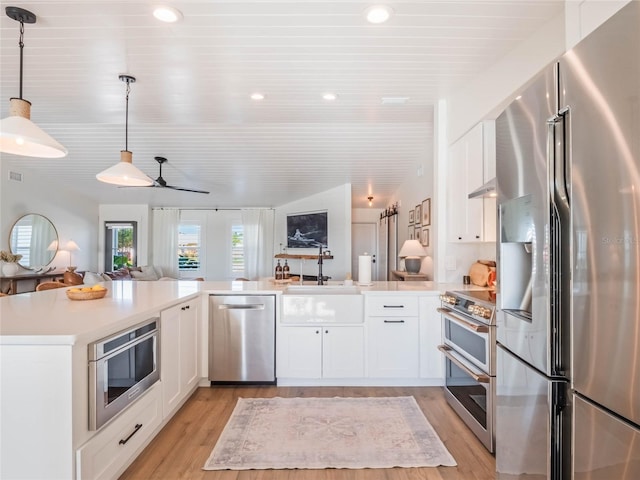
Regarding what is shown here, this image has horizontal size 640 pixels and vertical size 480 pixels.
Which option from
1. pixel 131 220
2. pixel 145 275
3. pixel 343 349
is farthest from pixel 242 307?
pixel 131 220

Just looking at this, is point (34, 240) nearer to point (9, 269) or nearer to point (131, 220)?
point (9, 269)

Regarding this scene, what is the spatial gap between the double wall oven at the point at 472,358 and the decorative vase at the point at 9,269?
6.49 m

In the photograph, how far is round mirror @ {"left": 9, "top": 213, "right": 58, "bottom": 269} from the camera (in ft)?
20.0

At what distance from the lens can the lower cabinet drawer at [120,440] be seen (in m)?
1.50

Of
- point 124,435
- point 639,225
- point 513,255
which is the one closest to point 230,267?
point 124,435

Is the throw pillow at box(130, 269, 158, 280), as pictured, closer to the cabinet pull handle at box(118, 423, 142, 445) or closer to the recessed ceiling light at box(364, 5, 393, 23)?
the cabinet pull handle at box(118, 423, 142, 445)

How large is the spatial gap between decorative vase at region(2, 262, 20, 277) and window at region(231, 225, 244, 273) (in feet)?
13.8

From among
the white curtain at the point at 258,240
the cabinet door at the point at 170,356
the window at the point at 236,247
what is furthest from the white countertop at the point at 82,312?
the window at the point at 236,247

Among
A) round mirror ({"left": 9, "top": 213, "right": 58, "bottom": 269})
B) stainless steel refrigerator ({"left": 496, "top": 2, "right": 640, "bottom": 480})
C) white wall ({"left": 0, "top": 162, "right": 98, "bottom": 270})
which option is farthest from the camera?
round mirror ({"left": 9, "top": 213, "right": 58, "bottom": 269})

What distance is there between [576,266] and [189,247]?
8.84 metres

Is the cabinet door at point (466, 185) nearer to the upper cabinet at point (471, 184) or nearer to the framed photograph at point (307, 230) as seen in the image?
the upper cabinet at point (471, 184)

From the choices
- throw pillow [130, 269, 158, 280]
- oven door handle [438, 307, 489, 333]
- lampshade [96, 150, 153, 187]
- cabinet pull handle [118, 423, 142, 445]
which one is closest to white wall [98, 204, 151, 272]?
throw pillow [130, 269, 158, 280]

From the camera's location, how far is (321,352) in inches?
121

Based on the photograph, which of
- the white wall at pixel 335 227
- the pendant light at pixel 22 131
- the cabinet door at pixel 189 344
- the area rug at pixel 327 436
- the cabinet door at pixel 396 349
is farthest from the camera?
the white wall at pixel 335 227
